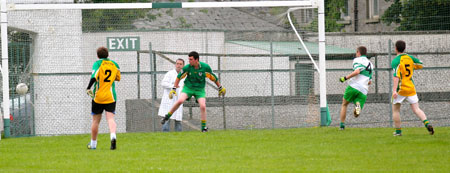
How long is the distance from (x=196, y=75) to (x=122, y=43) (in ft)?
9.21

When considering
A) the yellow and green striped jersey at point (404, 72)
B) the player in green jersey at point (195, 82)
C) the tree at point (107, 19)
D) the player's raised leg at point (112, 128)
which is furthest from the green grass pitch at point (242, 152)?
the tree at point (107, 19)

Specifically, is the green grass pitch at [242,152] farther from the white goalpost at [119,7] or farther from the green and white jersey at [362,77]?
the white goalpost at [119,7]

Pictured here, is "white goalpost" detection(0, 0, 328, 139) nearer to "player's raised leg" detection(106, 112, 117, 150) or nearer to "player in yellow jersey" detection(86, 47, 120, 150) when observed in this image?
"player in yellow jersey" detection(86, 47, 120, 150)

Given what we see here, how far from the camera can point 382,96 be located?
20.1 meters

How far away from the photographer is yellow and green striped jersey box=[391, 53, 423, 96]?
41.0 feet

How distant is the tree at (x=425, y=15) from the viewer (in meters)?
19.0

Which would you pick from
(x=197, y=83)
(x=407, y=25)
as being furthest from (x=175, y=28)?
(x=407, y=25)

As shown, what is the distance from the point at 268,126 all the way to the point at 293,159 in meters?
8.57

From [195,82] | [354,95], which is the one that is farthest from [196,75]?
[354,95]

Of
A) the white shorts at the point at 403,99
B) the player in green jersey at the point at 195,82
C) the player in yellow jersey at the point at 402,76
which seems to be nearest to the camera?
Result: the player in yellow jersey at the point at 402,76

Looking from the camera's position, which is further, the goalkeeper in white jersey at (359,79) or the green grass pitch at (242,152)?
the goalkeeper in white jersey at (359,79)

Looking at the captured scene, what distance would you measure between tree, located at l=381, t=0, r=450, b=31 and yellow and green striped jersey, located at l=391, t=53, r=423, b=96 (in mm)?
5479

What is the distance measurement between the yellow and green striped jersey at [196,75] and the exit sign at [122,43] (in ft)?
8.05

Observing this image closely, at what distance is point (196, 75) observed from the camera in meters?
14.2
